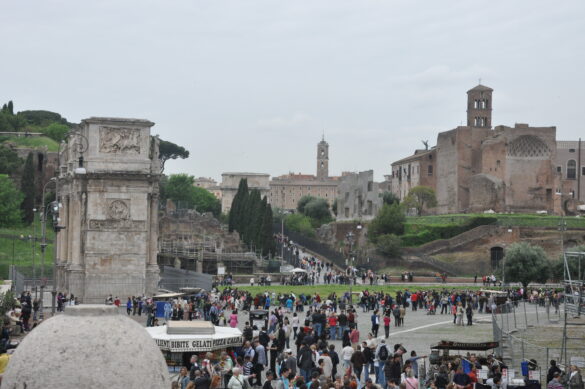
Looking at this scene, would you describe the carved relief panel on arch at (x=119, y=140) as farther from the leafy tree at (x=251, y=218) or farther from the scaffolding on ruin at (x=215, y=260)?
the leafy tree at (x=251, y=218)

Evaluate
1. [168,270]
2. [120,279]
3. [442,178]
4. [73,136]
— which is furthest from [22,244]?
[442,178]

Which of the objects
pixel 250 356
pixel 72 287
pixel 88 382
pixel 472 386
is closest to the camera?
pixel 88 382

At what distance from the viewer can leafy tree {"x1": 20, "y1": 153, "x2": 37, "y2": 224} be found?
3135 inches

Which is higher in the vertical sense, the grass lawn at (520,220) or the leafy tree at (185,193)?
the leafy tree at (185,193)

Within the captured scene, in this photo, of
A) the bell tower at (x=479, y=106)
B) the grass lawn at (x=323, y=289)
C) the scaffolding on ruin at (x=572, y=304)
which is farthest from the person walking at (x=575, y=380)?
the bell tower at (x=479, y=106)

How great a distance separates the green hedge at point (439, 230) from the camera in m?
75.2

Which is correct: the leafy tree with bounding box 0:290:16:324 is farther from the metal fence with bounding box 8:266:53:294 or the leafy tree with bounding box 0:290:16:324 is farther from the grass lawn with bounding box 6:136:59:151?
the grass lawn with bounding box 6:136:59:151

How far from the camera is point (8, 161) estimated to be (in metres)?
89.6

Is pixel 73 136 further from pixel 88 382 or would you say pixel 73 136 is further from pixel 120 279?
pixel 88 382

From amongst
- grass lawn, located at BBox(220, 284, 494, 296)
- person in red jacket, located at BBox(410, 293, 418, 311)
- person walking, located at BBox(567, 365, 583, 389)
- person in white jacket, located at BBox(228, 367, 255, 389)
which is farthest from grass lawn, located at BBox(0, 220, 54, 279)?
person walking, located at BBox(567, 365, 583, 389)

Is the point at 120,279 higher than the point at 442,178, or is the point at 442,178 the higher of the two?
the point at 442,178

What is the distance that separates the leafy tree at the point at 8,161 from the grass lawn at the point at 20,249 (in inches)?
580

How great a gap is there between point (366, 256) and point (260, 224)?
32.6ft

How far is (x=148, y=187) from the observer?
45094 millimetres
